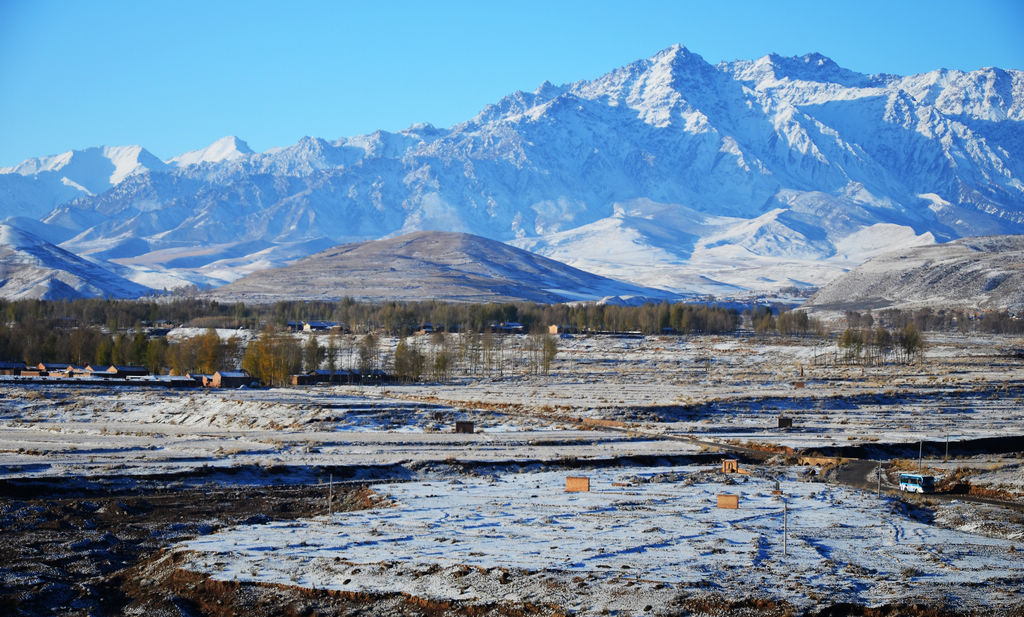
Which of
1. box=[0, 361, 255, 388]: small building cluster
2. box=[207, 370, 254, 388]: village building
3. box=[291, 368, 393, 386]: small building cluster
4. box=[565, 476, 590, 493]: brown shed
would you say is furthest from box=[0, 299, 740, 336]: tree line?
box=[565, 476, 590, 493]: brown shed

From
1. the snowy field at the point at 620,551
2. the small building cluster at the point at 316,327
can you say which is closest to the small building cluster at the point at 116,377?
the snowy field at the point at 620,551

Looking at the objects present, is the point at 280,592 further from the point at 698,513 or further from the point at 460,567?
the point at 698,513

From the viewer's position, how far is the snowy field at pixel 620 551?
2105 cm

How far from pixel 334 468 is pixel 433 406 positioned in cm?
2286

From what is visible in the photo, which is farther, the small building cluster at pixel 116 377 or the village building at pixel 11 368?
the village building at pixel 11 368

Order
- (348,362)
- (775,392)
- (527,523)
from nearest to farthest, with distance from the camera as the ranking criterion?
(527,523) < (775,392) < (348,362)

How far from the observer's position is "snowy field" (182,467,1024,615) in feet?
69.1

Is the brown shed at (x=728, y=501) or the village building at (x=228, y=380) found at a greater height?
the village building at (x=228, y=380)

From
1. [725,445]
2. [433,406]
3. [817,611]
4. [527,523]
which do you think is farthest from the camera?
[433,406]

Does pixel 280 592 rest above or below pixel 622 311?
below

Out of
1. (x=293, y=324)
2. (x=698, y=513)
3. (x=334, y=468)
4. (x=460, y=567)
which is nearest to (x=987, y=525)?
(x=698, y=513)

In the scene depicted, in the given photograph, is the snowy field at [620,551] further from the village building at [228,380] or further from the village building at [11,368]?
the village building at [11,368]

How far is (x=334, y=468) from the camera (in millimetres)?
37938

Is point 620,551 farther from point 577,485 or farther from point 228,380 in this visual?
point 228,380
